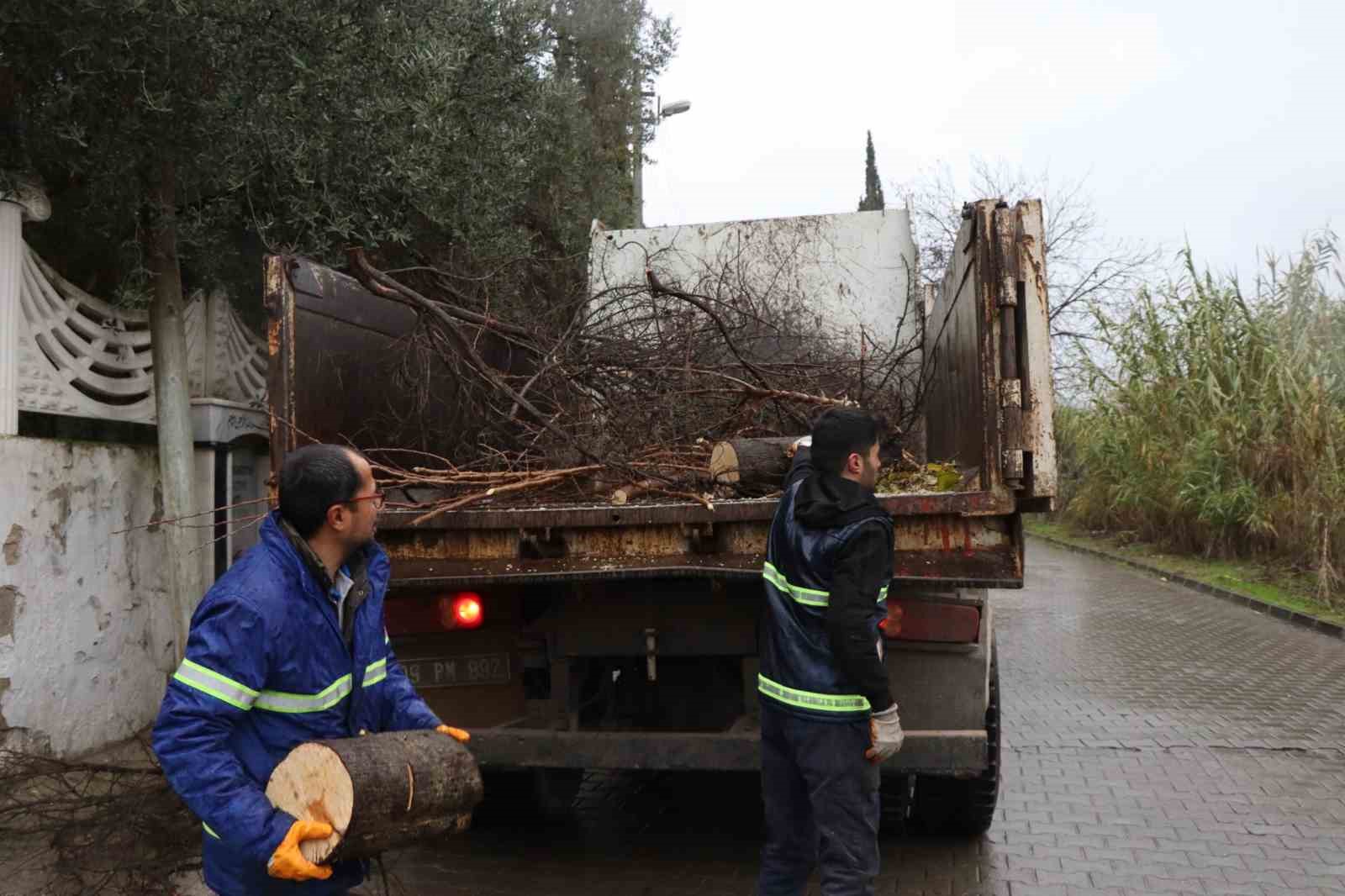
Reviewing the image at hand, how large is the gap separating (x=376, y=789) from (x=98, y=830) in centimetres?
196

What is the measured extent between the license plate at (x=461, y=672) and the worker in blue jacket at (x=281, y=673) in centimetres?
174

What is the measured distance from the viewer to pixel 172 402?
659 centimetres

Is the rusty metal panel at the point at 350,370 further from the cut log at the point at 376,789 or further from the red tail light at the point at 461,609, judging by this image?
the cut log at the point at 376,789

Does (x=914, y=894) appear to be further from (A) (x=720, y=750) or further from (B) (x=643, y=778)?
(B) (x=643, y=778)

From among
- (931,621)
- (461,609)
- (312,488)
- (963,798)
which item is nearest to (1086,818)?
(963,798)

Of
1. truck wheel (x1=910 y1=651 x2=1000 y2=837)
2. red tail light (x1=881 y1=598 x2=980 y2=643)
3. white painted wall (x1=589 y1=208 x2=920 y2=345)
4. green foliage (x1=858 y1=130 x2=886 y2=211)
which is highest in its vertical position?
green foliage (x1=858 y1=130 x2=886 y2=211)

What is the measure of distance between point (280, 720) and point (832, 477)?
1680mm

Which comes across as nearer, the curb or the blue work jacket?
the blue work jacket

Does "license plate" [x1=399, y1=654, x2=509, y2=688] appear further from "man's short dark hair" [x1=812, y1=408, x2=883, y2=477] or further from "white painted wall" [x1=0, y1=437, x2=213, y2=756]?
"white painted wall" [x1=0, y1=437, x2=213, y2=756]

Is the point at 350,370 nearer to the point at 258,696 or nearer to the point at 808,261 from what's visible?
the point at 258,696

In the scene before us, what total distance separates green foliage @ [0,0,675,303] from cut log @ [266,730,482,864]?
14.4 ft

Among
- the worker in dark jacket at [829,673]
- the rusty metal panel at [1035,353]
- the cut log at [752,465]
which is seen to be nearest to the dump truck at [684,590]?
the rusty metal panel at [1035,353]

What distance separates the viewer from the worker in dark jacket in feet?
10.6

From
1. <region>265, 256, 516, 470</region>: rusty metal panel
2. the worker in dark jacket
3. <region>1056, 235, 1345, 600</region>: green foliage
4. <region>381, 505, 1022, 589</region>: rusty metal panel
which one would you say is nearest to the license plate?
<region>381, 505, 1022, 589</region>: rusty metal panel
